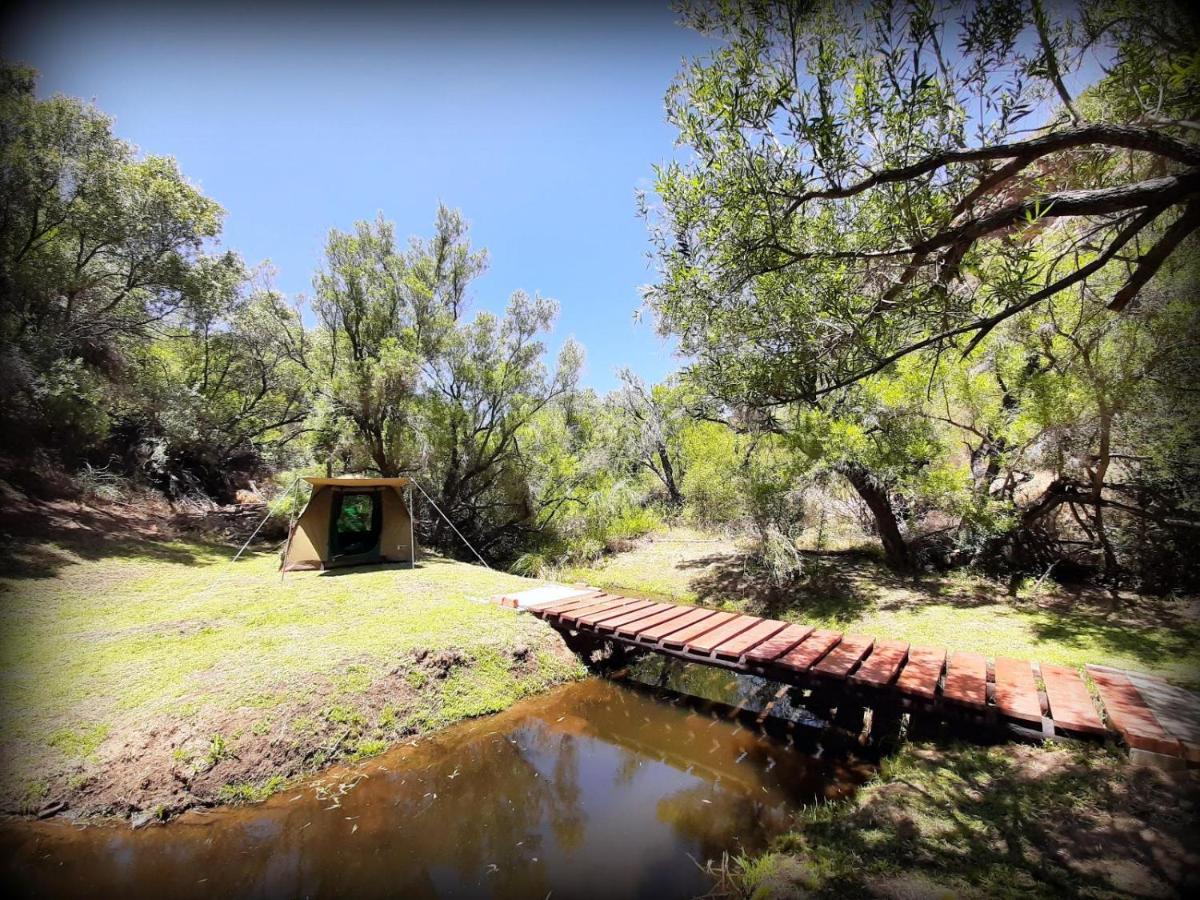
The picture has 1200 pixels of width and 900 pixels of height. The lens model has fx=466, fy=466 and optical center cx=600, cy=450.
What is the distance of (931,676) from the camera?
4934 millimetres

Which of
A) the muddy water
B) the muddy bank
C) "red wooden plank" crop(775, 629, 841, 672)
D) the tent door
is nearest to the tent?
the tent door

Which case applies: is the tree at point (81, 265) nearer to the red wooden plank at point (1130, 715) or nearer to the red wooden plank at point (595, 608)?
the red wooden plank at point (595, 608)

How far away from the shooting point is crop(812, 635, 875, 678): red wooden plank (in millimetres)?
5117

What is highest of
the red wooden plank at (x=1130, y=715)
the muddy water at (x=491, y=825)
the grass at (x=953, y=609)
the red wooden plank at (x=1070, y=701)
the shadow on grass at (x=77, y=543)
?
the shadow on grass at (x=77, y=543)

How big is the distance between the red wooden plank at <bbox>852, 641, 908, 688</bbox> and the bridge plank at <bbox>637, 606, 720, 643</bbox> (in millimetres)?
2310

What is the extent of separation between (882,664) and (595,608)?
411cm

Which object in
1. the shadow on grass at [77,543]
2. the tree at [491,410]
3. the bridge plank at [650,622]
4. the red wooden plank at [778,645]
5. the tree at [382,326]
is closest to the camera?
the red wooden plank at [778,645]

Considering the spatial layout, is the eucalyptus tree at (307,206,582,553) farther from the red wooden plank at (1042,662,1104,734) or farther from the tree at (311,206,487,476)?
the red wooden plank at (1042,662,1104,734)

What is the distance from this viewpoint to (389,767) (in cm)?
462

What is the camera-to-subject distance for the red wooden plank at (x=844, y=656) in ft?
16.8

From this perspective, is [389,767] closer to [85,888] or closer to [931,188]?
[85,888]

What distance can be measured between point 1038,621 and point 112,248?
19607 mm

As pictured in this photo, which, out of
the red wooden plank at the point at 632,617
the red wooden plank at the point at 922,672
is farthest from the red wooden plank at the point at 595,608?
the red wooden plank at the point at 922,672

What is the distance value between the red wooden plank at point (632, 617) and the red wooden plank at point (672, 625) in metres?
0.38
